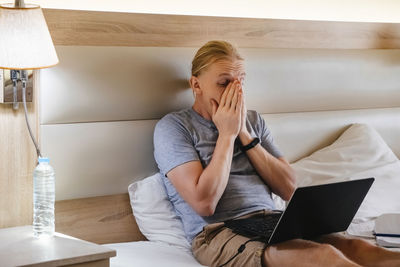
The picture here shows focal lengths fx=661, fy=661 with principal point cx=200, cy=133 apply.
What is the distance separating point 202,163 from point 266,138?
0.32 m

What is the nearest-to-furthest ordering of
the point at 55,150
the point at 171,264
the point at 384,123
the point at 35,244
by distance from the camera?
the point at 35,244 < the point at 171,264 < the point at 55,150 < the point at 384,123

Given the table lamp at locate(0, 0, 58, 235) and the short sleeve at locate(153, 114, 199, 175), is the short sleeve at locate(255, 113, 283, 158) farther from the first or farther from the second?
the table lamp at locate(0, 0, 58, 235)

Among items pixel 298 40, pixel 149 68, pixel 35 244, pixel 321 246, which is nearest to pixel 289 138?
pixel 298 40

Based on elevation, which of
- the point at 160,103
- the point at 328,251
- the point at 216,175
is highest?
the point at 160,103

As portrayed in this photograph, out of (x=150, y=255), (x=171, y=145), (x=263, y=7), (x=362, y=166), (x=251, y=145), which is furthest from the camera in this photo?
(x=263, y=7)

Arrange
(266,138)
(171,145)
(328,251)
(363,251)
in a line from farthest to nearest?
(266,138)
(171,145)
(363,251)
(328,251)

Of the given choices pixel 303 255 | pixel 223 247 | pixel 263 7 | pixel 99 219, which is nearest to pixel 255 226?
pixel 223 247

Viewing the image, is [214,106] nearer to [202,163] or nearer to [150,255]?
[202,163]

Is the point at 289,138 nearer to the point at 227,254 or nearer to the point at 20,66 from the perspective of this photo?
the point at 227,254

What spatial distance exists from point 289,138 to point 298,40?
426mm

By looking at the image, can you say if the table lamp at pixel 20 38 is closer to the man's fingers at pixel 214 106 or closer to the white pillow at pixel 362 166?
the man's fingers at pixel 214 106

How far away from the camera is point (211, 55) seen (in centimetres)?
224

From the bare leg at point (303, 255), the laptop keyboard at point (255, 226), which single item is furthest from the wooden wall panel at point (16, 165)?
the bare leg at point (303, 255)

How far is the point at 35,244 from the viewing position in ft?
5.89
